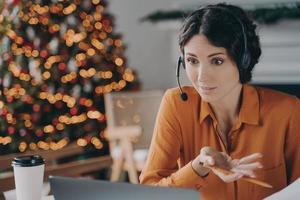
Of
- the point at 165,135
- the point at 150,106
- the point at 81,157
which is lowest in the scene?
the point at 81,157

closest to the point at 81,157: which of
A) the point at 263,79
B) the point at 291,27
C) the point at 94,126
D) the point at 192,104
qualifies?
the point at 94,126

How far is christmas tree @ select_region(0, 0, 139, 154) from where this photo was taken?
347cm

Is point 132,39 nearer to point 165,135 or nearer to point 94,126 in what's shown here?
point 94,126

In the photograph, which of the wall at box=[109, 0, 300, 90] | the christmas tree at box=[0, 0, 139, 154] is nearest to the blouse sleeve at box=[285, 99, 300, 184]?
the christmas tree at box=[0, 0, 139, 154]

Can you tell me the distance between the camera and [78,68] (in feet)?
12.3

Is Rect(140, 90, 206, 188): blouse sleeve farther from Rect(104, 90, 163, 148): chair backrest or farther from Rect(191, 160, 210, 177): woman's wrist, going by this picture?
Rect(104, 90, 163, 148): chair backrest

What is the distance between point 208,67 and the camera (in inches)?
51.6

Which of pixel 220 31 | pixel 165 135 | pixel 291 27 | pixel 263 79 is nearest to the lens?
pixel 220 31

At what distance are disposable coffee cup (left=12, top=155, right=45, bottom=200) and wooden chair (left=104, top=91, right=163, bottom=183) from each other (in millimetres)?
2336

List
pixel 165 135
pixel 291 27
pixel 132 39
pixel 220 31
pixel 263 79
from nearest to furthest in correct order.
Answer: pixel 220 31
pixel 165 135
pixel 291 27
pixel 263 79
pixel 132 39

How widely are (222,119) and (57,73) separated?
2304 mm

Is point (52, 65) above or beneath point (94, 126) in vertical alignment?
above

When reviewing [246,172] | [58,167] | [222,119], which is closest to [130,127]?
[58,167]

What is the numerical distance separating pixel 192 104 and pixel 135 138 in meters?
2.23
